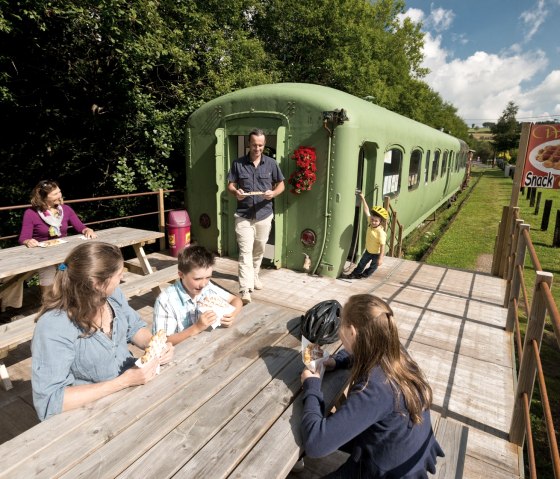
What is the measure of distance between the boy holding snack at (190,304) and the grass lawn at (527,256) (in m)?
3.13

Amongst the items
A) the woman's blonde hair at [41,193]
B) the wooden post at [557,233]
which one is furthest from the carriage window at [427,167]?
the woman's blonde hair at [41,193]

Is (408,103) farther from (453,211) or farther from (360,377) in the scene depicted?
(360,377)

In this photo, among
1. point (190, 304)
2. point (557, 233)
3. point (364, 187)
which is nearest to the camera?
point (190, 304)

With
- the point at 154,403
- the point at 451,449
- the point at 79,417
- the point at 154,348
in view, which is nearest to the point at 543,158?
the point at 451,449

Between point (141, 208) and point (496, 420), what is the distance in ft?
28.7

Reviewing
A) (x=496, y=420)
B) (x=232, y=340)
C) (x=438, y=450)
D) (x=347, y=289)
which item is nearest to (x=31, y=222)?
(x=232, y=340)

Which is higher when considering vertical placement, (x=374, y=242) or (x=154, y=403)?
(x=154, y=403)

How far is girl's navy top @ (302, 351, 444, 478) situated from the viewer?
1.60m

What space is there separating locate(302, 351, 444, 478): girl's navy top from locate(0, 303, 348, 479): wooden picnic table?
4.3 inches

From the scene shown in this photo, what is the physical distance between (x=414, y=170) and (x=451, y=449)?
29.2 feet

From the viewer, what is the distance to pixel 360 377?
1723mm

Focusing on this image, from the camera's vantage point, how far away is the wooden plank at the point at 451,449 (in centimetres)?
195

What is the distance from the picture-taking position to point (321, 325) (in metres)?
2.38

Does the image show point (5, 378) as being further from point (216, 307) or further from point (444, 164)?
point (444, 164)
